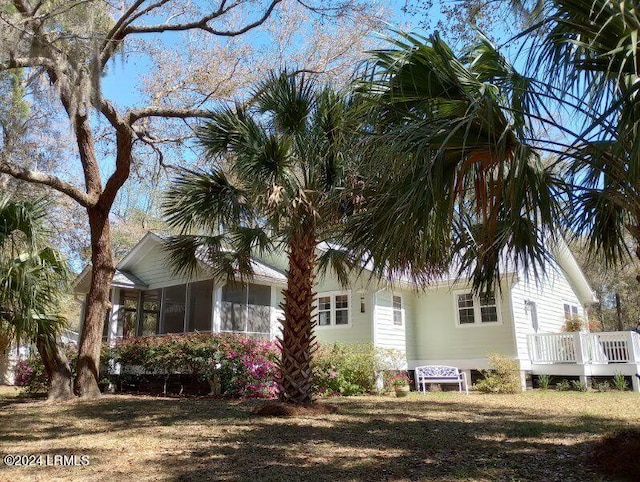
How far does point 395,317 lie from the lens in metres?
18.3

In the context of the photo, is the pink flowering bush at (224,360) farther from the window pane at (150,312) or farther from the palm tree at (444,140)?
the palm tree at (444,140)

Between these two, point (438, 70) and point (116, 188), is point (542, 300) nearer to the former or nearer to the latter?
point (116, 188)

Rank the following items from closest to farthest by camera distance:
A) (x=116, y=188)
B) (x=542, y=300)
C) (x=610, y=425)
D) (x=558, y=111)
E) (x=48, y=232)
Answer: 1. (x=558, y=111)
2. (x=610, y=425)
3. (x=48, y=232)
4. (x=116, y=188)
5. (x=542, y=300)

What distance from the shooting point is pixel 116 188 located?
13.5 meters

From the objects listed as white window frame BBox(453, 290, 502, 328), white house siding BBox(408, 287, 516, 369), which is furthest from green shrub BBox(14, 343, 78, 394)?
white window frame BBox(453, 290, 502, 328)

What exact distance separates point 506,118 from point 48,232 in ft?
28.5

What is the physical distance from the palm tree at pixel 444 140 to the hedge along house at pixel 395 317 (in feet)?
33.9

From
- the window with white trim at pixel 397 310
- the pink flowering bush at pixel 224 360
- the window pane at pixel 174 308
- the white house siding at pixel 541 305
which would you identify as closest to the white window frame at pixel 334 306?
the window with white trim at pixel 397 310

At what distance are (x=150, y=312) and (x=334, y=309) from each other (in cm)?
674

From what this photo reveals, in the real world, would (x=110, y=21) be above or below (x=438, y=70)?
above

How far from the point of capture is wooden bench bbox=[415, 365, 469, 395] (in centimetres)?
1614

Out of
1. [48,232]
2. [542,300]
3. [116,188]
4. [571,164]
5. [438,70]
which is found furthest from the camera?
[542,300]

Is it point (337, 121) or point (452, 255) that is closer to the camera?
point (452, 255)

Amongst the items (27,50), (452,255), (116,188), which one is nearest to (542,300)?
(452,255)
